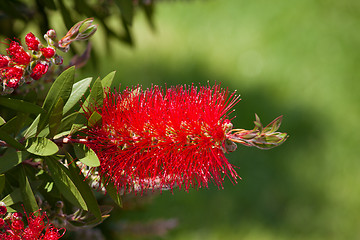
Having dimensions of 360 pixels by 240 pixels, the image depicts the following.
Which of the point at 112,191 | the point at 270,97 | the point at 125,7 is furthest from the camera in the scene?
the point at 270,97

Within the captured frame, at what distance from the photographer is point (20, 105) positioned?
3.14ft

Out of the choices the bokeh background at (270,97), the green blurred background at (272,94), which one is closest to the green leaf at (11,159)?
the bokeh background at (270,97)

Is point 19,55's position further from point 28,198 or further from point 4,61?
point 28,198

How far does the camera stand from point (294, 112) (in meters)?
3.37

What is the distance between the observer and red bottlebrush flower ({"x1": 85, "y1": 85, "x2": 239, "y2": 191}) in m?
0.94

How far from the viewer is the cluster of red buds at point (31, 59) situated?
90cm

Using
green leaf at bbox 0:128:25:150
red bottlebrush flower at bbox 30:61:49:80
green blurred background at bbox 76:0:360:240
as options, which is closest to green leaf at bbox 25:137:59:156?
green leaf at bbox 0:128:25:150

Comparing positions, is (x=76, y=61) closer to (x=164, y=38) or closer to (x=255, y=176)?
(x=255, y=176)

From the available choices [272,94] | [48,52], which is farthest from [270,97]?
[48,52]

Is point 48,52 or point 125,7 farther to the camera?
point 125,7

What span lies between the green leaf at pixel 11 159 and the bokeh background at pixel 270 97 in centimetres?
121

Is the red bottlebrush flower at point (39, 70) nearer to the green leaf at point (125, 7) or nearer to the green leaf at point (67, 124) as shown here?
the green leaf at point (67, 124)

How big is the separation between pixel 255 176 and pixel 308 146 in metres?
0.42

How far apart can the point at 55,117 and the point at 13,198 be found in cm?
18
